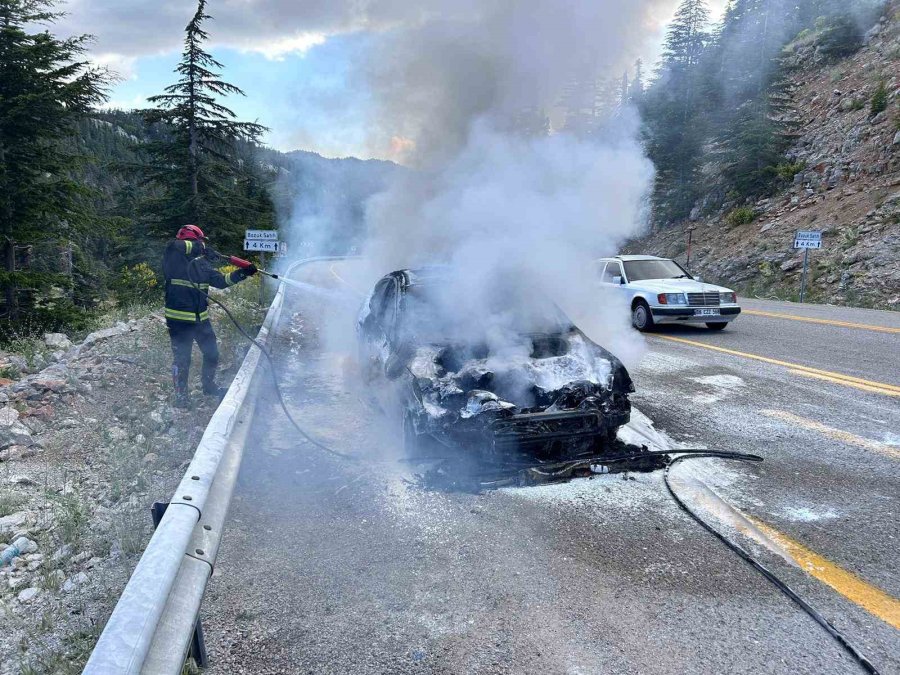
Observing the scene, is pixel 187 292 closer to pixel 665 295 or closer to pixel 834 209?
pixel 665 295

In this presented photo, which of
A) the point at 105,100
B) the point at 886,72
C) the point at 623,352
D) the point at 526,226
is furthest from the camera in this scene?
the point at 886,72

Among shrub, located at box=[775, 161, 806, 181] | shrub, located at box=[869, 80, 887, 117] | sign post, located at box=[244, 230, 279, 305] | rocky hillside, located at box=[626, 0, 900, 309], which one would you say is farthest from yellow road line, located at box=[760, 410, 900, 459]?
shrub, located at box=[775, 161, 806, 181]

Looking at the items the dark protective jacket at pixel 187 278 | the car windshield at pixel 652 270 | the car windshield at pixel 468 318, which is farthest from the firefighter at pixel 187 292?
the car windshield at pixel 652 270

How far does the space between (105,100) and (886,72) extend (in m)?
31.9

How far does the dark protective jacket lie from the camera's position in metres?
5.90

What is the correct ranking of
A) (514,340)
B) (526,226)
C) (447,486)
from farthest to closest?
1. (526,226)
2. (514,340)
3. (447,486)

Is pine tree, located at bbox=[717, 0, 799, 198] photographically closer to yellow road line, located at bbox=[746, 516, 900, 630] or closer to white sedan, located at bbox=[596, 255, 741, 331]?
white sedan, located at bbox=[596, 255, 741, 331]

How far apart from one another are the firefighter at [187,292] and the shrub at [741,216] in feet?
89.7

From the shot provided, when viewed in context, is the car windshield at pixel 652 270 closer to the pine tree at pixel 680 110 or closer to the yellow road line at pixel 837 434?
the pine tree at pixel 680 110

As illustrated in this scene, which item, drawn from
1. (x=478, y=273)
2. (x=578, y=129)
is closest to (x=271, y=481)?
(x=478, y=273)

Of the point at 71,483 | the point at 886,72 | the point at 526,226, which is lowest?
the point at 71,483

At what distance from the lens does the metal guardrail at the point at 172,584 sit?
163 cm

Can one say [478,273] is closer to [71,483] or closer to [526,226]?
[526,226]

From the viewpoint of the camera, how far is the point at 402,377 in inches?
192
